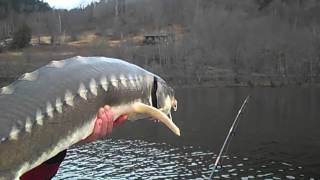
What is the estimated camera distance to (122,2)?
614ft

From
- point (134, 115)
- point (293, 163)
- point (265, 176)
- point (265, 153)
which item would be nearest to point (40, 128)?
point (134, 115)

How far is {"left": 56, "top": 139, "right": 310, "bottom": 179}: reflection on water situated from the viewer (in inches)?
1067

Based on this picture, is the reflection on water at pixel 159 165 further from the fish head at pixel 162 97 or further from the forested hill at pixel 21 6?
the forested hill at pixel 21 6

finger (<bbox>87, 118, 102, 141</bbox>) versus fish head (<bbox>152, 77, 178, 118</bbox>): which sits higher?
fish head (<bbox>152, 77, 178, 118</bbox>)

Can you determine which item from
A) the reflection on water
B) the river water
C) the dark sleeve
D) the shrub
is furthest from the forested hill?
the dark sleeve

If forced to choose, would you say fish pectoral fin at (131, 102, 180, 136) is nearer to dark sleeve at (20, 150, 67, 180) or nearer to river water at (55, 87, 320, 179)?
dark sleeve at (20, 150, 67, 180)

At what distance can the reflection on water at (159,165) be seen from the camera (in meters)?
27.1

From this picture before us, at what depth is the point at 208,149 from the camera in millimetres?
35094

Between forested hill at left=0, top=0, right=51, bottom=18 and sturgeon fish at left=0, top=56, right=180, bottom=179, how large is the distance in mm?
149693

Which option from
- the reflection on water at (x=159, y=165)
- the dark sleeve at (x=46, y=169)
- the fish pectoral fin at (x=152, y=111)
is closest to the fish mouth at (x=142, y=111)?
the fish pectoral fin at (x=152, y=111)

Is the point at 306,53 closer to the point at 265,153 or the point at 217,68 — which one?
the point at 217,68

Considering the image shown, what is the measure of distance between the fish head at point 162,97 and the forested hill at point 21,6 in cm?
14923

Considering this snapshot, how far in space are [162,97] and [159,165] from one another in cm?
2701

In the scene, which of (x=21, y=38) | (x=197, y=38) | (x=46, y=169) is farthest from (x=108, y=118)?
(x=197, y=38)
